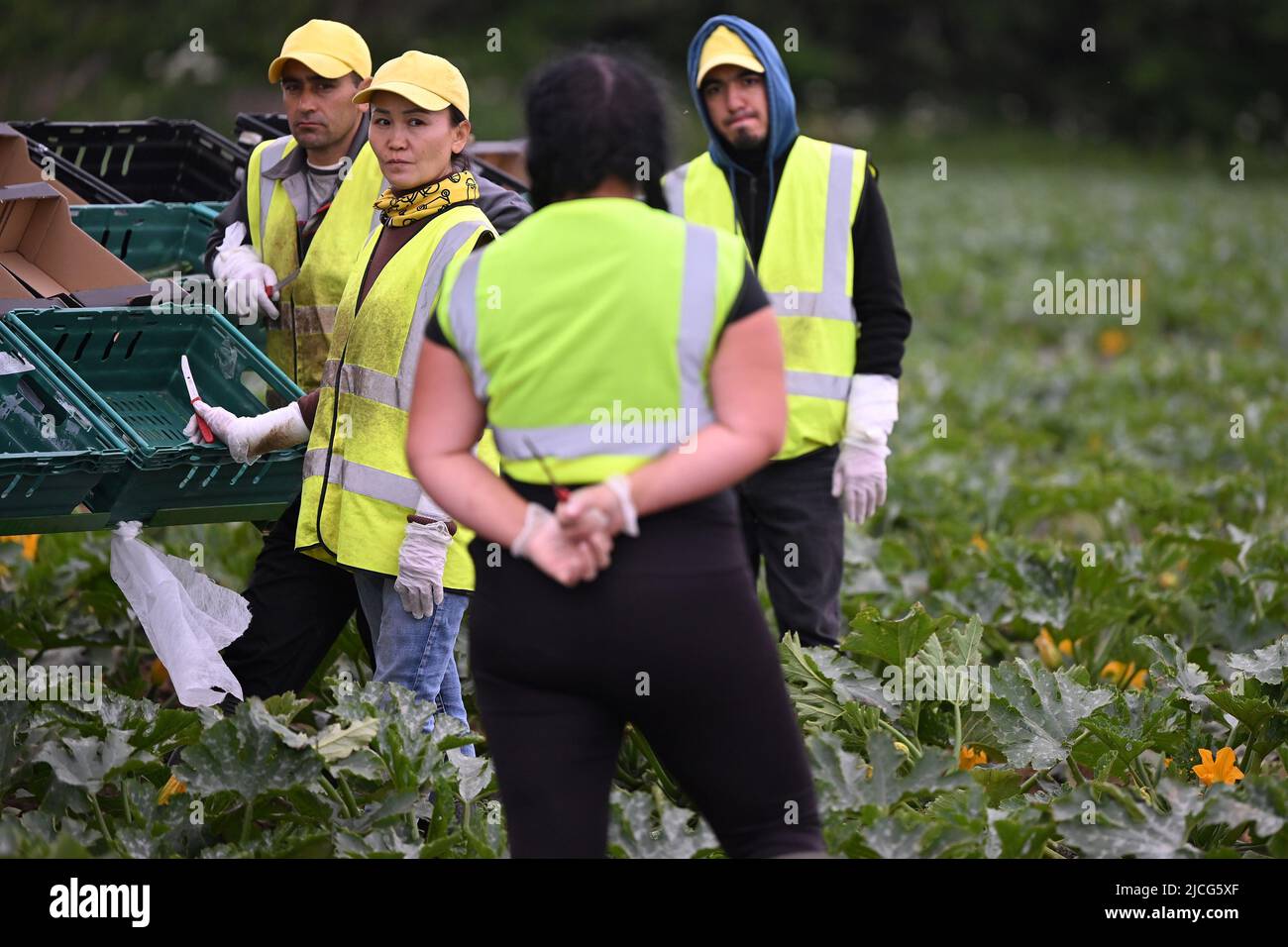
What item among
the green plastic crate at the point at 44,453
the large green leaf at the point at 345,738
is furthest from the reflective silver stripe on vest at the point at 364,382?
the large green leaf at the point at 345,738

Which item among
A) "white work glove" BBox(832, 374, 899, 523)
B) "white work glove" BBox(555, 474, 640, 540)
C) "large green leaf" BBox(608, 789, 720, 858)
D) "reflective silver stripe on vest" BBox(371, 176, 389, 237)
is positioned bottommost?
"large green leaf" BBox(608, 789, 720, 858)

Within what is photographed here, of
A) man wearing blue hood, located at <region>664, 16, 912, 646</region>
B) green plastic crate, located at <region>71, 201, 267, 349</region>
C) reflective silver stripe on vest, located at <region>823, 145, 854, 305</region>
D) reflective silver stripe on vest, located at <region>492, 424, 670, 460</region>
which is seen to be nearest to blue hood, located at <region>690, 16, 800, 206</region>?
man wearing blue hood, located at <region>664, 16, 912, 646</region>

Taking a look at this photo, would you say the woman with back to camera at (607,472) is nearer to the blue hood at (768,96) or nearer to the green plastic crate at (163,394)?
the green plastic crate at (163,394)

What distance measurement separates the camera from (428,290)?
159 inches

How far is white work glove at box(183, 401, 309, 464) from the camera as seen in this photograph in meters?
4.13

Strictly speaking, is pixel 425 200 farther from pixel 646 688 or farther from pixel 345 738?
pixel 646 688

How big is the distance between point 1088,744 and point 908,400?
24.5 feet

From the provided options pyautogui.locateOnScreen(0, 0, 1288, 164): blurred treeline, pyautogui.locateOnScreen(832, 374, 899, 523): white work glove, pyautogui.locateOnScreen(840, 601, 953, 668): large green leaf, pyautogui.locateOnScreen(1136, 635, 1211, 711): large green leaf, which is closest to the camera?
pyautogui.locateOnScreen(840, 601, 953, 668): large green leaf

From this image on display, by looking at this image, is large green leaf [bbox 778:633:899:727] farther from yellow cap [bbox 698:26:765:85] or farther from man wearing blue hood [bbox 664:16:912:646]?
yellow cap [bbox 698:26:765:85]

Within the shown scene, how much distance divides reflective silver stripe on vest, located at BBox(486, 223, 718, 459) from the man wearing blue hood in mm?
1951

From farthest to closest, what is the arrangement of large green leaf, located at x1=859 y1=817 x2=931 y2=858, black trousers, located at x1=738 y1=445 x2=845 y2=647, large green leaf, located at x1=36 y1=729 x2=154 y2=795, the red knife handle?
black trousers, located at x1=738 y1=445 x2=845 y2=647
the red knife handle
large green leaf, located at x1=36 y1=729 x2=154 y2=795
large green leaf, located at x1=859 y1=817 x2=931 y2=858

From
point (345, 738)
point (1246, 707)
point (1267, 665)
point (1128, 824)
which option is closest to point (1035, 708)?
point (1246, 707)

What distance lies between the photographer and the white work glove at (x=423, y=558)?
4.07 metres
